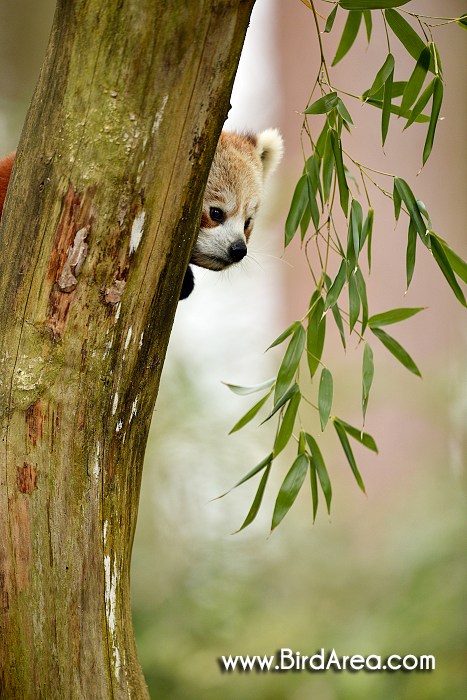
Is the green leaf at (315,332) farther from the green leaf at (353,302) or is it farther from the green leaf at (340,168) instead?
Answer: the green leaf at (340,168)

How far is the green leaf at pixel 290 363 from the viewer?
1479mm

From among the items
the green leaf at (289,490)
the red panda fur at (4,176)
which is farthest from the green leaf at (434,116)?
the red panda fur at (4,176)

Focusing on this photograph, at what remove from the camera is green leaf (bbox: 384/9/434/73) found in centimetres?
127

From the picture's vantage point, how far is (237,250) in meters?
2.04

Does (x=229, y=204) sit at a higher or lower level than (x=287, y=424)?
higher

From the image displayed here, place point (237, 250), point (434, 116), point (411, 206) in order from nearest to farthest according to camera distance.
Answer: point (434, 116), point (411, 206), point (237, 250)

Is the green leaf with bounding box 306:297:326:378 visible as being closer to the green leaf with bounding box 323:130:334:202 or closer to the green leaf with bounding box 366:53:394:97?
the green leaf with bounding box 323:130:334:202

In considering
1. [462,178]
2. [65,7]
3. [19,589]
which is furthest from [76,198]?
[462,178]

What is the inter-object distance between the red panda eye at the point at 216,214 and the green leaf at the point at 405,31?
2.84 ft

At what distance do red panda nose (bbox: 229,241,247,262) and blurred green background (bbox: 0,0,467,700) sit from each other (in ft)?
4.25

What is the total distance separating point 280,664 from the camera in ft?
9.99

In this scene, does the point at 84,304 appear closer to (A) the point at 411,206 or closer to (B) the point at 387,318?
(A) the point at 411,206

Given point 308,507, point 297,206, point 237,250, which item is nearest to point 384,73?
point 297,206

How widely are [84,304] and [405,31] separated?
739mm
